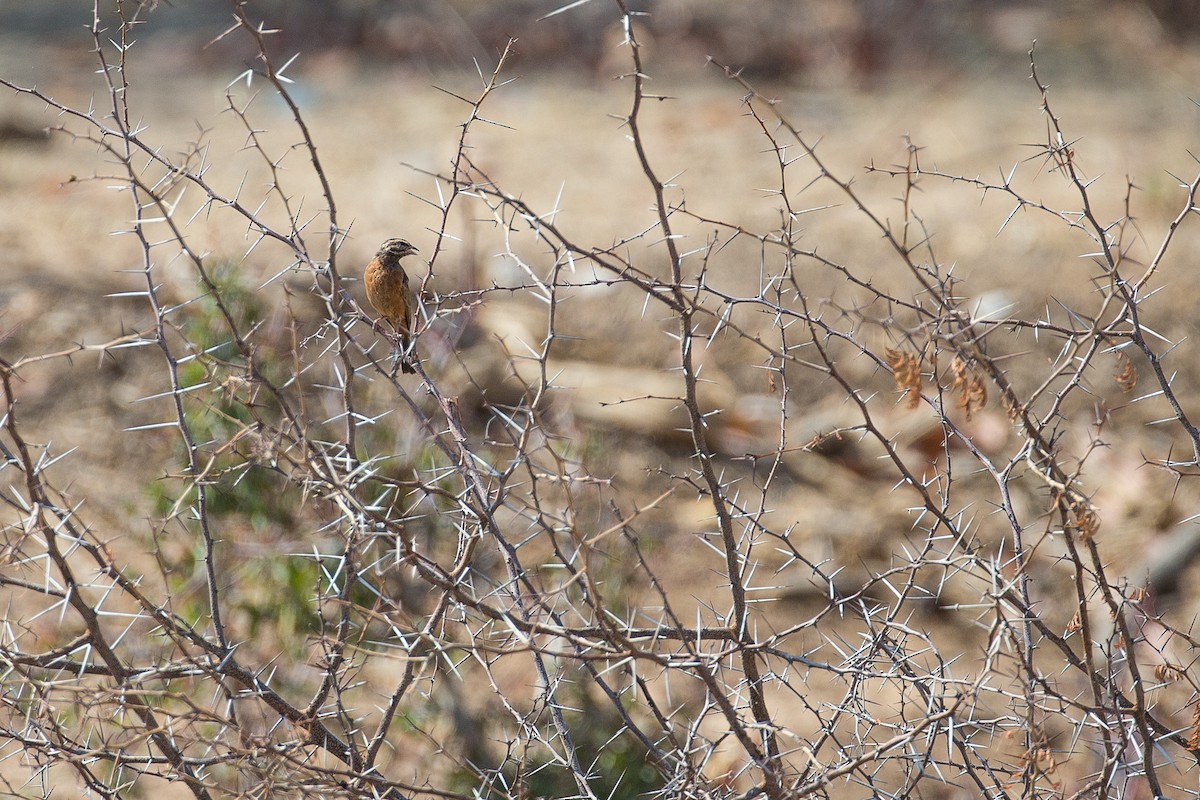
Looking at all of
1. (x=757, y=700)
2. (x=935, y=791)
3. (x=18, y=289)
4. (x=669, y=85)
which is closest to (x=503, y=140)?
(x=669, y=85)

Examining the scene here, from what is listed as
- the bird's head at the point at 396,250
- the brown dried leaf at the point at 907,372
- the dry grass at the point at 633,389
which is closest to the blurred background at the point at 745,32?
the dry grass at the point at 633,389

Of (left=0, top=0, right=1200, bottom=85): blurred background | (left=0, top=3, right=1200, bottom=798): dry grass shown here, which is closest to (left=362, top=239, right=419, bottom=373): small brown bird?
(left=0, top=3, right=1200, bottom=798): dry grass

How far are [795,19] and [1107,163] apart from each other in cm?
350

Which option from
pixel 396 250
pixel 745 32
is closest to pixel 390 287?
pixel 396 250

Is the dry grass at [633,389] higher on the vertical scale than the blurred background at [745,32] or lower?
lower

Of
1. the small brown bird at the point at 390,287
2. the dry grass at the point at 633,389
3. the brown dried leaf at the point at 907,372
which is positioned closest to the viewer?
the brown dried leaf at the point at 907,372

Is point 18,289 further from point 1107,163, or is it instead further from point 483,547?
point 1107,163

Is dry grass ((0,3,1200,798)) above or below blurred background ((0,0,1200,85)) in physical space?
below

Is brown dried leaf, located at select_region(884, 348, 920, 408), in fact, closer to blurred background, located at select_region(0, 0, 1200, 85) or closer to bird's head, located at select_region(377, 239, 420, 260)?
bird's head, located at select_region(377, 239, 420, 260)

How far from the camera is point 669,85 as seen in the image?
34.3ft

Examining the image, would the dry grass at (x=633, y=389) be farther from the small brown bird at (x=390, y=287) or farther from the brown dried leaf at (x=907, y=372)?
the small brown bird at (x=390, y=287)

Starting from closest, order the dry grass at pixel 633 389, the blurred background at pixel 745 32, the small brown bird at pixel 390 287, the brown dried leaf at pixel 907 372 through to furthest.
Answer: the brown dried leaf at pixel 907 372, the small brown bird at pixel 390 287, the dry grass at pixel 633 389, the blurred background at pixel 745 32

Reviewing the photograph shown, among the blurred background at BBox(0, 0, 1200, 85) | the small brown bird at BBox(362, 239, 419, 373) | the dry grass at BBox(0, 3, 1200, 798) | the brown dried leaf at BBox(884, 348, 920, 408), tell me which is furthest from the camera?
the blurred background at BBox(0, 0, 1200, 85)

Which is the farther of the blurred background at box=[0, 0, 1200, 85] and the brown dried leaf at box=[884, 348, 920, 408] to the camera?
the blurred background at box=[0, 0, 1200, 85]
